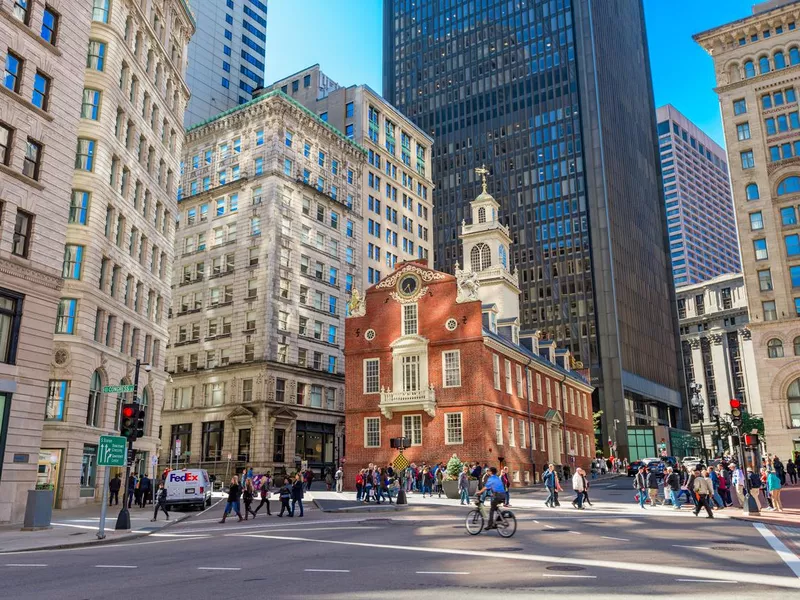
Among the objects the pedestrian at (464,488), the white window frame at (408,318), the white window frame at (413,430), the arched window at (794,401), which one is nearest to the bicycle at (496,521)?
the pedestrian at (464,488)

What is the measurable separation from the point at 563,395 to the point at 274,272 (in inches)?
1186

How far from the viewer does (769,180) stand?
7056 centimetres

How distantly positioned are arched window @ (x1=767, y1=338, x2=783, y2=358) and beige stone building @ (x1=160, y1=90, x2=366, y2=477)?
42763 millimetres

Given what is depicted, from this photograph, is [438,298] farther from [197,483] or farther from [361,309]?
[197,483]

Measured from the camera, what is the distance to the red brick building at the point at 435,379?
1877 inches

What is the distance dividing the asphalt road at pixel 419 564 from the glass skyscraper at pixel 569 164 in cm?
8785

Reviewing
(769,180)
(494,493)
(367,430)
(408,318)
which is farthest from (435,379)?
(769,180)

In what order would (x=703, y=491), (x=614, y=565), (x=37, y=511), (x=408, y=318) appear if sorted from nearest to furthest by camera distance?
(x=614, y=565), (x=37, y=511), (x=703, y=491), (x=408, y=318)

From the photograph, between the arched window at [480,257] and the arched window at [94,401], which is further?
the arched window at [480,257]

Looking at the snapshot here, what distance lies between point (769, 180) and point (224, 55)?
74.2 m

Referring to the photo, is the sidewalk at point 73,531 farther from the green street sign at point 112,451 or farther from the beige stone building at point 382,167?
the beige stone building at point 382,167

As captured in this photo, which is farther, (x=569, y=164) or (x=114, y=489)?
(x=569, y=164)

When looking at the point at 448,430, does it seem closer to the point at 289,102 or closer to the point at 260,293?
the point at 260,293

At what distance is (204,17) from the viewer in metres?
98.2
